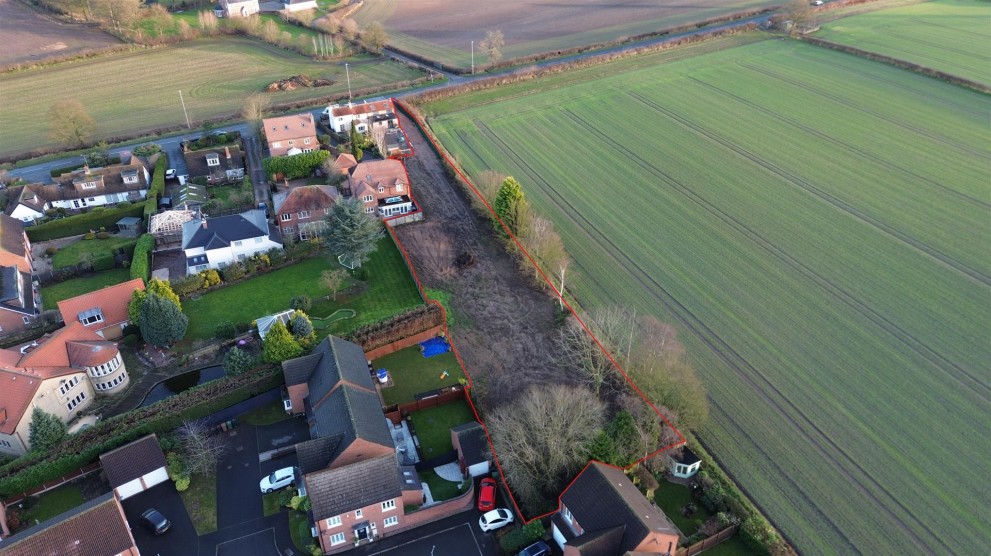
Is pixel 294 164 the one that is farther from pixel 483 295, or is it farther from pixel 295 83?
pixel 295 83

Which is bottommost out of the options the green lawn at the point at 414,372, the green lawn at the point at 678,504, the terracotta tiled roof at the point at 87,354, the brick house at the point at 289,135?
the green lawn at the point at 678,504

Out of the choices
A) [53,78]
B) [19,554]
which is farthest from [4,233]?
[53,78]

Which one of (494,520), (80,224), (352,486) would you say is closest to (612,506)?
(494,520)

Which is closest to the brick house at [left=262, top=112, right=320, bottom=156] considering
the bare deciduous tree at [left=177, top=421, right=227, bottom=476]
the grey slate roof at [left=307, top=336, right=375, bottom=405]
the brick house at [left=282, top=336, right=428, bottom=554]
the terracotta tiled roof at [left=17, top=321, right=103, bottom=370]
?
the terracotta tiled roof at [left=17, top=321, right=103, bottom=370]

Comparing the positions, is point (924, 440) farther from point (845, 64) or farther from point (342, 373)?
point (845, 64)

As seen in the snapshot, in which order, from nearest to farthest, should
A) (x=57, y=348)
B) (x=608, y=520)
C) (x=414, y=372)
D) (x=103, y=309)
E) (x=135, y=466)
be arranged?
1. (x=608, y=520)
2. (x=135, y=466)
3. (x=57, y=348)
4. (x=414, y=372)
5. (x=103, y=309)

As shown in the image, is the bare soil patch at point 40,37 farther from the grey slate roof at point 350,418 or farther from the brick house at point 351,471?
the brick house at point 351,471

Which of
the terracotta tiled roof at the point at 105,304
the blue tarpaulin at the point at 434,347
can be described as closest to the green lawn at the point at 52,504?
the terracotta tiled roof at the point at 105,304
